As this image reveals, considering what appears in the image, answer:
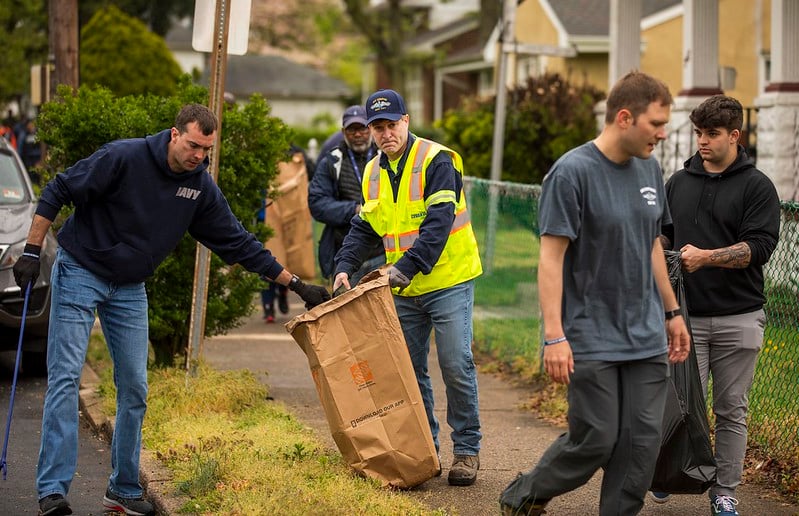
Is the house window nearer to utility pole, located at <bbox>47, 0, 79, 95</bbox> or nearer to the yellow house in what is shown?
the yellow house

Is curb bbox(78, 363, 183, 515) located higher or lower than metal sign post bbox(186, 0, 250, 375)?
lower

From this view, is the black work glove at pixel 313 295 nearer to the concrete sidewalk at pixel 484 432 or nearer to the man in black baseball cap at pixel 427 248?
the man in black baseball cap at pixel 427 248

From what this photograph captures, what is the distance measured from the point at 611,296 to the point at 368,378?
5.06 ft

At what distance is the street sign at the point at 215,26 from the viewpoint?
26.6 ft

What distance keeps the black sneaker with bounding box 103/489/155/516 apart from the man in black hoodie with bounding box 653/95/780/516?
264 centimetres

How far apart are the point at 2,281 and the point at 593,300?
5.55 metres

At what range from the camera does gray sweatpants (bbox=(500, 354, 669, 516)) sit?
488 centimetres

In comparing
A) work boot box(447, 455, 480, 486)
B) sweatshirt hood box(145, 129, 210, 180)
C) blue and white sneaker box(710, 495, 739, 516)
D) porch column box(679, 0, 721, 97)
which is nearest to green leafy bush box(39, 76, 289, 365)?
sweatshirt hood box(145, 129, 210, 180)

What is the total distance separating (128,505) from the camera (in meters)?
6.00

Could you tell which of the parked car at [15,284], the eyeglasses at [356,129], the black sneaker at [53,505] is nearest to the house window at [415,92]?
the parked car at [15,284]

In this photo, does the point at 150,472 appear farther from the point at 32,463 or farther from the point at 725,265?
the point at 725,265

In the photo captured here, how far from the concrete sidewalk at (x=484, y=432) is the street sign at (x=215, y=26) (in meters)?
2.23

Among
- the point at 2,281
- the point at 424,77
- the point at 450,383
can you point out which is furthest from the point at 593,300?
the point at 424,77

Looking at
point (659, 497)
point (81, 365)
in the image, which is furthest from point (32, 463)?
point (659, 497)
